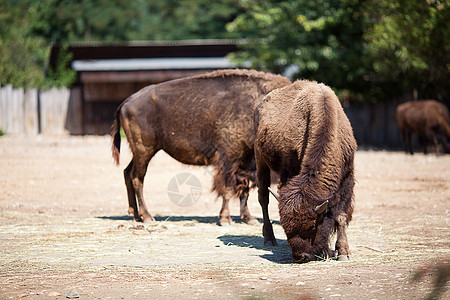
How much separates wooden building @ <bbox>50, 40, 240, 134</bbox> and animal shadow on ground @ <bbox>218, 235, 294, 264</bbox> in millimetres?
20918

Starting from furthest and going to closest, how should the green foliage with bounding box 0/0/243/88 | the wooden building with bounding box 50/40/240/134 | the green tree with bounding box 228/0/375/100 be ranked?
the green foliage with bounding box 0/0/243/88 → the wooden building with bounding box 50/40/240/134 → the green tree with bounding box 228/0/375/100

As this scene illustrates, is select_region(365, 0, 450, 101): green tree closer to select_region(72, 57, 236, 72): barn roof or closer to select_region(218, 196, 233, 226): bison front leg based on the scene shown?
select_region(72, 57, 236, 72): barn roof

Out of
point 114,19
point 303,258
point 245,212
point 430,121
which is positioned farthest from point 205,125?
point 114,19

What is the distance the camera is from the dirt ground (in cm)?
459

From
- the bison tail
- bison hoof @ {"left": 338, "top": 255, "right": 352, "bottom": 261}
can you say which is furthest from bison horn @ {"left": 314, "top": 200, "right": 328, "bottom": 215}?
the bison tail

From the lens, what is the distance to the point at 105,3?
47.5 metres

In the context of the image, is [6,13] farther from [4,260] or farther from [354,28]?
[4,260]

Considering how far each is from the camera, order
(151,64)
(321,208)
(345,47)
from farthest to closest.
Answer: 1. (151,64)
2. (345,47)
3. (321,208)

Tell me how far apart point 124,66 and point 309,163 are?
23850 millimetres

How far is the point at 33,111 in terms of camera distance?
23406 mm

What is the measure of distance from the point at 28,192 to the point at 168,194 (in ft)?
8.65

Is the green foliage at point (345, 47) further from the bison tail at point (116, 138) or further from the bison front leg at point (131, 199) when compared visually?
the bison front leg at point (131, 199)

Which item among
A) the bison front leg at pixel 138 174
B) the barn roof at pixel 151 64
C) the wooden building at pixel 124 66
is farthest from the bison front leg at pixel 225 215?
the barn roof at pixel 151 64

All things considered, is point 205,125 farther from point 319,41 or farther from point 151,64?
point 151,64
